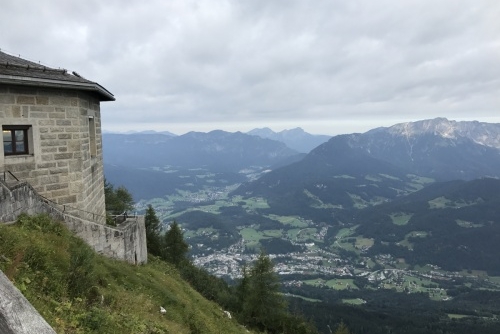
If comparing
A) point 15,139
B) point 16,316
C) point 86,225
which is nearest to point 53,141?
point 15,139

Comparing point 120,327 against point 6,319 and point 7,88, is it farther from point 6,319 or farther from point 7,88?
point 7,88

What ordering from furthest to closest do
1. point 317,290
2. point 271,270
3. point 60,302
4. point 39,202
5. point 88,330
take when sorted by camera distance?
point 317,290 < point 271,270 < point 39,202 < point 60,302 < point 88,330

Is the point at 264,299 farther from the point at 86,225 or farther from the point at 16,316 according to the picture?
the point at 16,316

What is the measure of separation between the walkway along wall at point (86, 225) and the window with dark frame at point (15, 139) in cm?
184

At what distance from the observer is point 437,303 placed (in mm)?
154250

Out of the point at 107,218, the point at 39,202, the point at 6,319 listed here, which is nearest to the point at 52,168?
the point at 39,202

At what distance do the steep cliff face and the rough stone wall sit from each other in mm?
9906

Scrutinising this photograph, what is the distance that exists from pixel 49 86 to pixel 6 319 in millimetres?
11057

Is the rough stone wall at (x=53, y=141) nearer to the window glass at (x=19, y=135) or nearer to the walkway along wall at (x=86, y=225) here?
the window glass at (x=19, y=135)

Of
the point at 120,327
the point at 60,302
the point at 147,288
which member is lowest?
the point at 147,288

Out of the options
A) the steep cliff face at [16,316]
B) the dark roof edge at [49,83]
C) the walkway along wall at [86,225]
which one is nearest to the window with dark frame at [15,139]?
the dark roof edge at [49,83]

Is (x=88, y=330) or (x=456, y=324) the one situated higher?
(x=88, y=330)

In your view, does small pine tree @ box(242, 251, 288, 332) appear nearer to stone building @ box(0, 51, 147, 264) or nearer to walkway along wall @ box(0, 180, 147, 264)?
walkway along wall @ box(0, 180, 147, 264)

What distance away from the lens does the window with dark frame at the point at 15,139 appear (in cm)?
1327
